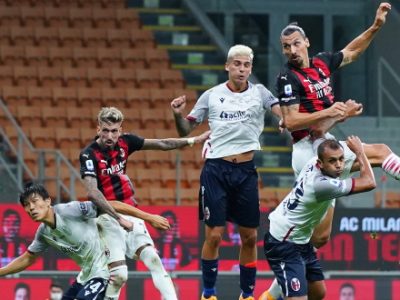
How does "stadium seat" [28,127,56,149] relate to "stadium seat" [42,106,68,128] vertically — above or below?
below

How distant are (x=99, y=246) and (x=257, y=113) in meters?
1.87

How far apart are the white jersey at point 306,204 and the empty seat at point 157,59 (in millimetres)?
11792

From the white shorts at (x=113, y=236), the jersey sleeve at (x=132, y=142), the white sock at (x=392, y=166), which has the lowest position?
the white shorts at (x=113, y=236)

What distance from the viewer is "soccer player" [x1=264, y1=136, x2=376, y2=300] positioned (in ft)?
38.9

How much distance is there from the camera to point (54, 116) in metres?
22.3

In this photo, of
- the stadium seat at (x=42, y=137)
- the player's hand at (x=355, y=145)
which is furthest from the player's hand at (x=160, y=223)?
the stadium seat at (x=42, y=137)

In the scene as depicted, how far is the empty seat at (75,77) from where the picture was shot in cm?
2311

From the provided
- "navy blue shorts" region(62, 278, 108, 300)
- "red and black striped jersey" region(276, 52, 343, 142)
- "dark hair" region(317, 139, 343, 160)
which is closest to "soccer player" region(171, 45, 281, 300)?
"red and black striped jersey" region(276, 52, 343, 142)

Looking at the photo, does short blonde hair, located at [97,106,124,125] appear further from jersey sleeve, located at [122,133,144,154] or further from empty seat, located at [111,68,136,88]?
empty seat, located at [111,68,136,88]

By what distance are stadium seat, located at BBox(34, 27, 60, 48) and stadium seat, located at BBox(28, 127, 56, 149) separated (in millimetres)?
2131

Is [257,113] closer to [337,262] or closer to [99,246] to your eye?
[99,246]

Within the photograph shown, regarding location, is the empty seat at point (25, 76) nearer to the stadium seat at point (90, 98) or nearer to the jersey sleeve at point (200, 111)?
the stadium seat at point (90, 98)

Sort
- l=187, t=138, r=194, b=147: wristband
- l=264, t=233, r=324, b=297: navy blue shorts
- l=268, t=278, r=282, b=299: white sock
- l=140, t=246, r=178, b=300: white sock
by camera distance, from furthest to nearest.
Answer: l=187, t=138, r=194, b=147: wristband, l=140, t=246, r=178, b=300: white sock, l=268, t=278, r=282, b=299: white sock, l=264, t=233, r=324, b=297: navy blue shorts

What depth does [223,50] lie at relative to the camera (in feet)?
79.9
